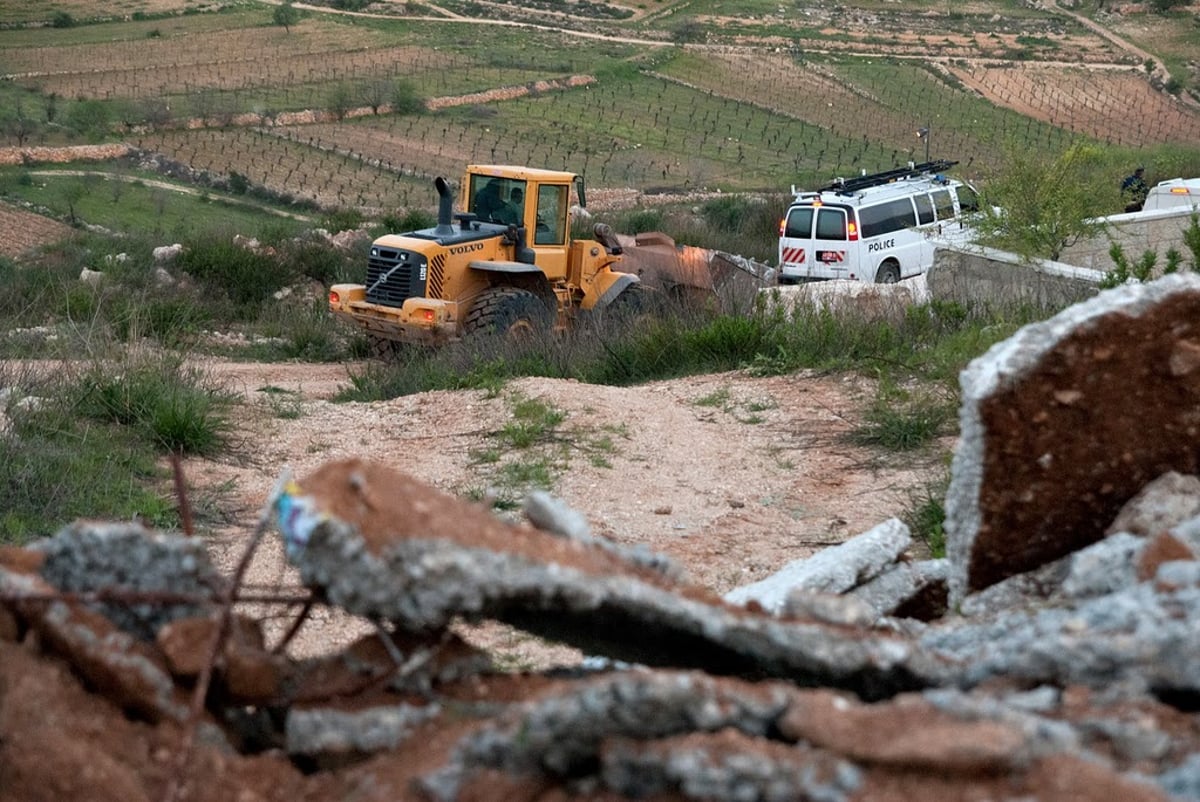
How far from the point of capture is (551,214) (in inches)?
644

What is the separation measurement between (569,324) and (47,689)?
13.4 m

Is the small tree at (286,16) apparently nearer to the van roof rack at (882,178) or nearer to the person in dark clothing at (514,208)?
the van roof rack at (882,178)

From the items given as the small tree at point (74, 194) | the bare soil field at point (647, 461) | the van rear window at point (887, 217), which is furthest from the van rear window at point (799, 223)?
the small tree at point (74, 194)

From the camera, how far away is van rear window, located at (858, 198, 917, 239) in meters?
22.2

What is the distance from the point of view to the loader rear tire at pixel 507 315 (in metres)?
15.0

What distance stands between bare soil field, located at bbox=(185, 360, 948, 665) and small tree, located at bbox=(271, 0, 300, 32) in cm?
5274

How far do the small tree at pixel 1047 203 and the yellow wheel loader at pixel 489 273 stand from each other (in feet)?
15.6

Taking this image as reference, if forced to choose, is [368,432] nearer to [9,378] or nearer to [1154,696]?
[9,378]

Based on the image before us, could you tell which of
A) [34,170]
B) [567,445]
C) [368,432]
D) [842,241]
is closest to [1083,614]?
[567,445]

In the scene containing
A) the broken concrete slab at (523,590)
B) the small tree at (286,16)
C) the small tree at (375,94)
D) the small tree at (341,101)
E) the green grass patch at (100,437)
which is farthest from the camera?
the small tree at (286,16)

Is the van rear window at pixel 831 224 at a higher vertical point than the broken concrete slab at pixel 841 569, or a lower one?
lower

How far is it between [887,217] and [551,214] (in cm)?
808

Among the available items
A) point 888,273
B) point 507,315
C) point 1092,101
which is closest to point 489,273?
point 507,315

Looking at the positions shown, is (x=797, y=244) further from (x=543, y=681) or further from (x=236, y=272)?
(x=543, y=681)
